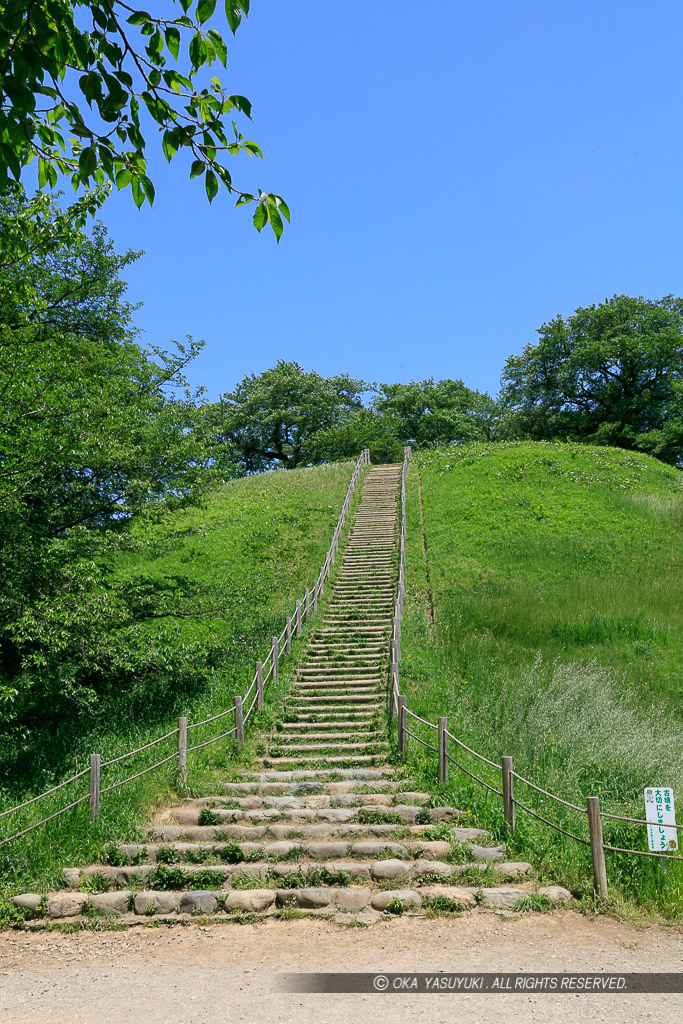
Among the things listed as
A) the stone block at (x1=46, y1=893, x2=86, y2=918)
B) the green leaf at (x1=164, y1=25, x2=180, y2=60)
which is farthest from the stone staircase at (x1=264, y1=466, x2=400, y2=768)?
the green leaf at (x1=164, y1=25, x2=180, y2=60)

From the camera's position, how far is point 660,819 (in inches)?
313

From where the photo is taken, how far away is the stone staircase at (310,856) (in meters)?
7.85

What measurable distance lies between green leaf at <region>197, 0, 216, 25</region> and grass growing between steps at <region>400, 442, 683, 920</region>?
8.60 meters

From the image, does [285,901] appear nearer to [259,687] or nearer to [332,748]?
[332,748]

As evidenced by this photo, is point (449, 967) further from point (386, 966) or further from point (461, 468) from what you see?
point (461, 468)

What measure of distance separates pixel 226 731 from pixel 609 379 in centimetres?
4742

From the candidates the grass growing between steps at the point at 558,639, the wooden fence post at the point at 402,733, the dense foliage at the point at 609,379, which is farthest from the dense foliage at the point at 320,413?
the wooden fence post at the point at 402,733

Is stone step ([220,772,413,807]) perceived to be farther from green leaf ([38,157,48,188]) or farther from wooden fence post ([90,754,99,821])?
green leaf ([38,157,48,188])

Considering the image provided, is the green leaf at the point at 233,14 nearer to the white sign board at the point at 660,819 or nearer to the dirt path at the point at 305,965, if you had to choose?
the dirt path at the point at 305,965

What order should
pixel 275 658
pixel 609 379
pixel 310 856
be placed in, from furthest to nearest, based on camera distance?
pixel 609 379 < pixel 275 658 < pixel 310 856

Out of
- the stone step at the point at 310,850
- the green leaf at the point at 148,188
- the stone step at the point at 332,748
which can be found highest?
the green leaf at the point at 148,188

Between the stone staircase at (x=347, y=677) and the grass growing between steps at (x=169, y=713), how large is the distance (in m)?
0.49

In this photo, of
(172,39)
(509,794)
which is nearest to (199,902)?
(509,794)

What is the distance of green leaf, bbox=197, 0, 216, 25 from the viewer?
369 centimetres
